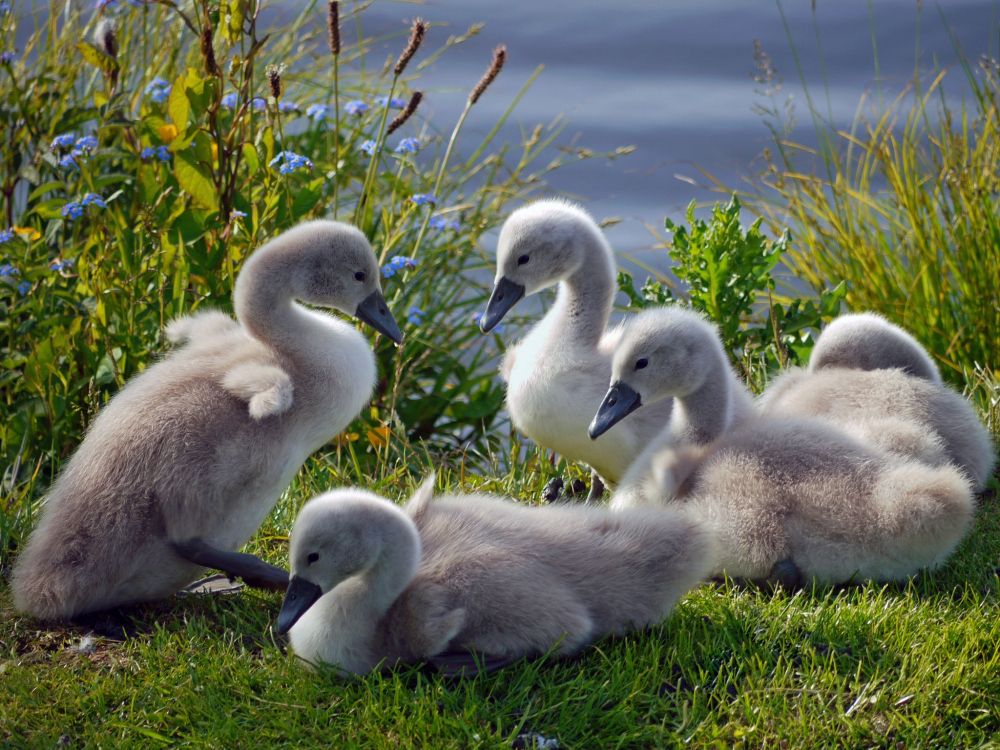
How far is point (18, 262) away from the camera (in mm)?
6160

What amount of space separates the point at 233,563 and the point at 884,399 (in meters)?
2.60

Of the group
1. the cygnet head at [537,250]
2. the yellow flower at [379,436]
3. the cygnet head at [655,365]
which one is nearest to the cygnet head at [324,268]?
the cygnet head at [537,250]

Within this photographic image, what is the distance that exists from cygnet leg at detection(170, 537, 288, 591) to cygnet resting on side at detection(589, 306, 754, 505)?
1212 mm

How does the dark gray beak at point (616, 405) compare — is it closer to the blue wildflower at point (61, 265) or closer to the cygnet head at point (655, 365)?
the cygnet head at point (655, 365)

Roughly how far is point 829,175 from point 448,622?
16.8 feet

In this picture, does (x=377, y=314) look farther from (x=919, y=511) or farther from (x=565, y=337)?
(x=919, y=511)

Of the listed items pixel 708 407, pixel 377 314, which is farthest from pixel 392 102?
pixel 708 407

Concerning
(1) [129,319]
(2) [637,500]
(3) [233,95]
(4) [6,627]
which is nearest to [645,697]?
(2) [637,500]

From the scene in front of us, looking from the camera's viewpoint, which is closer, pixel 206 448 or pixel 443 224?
pixel 206 448

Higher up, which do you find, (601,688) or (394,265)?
(394,265)

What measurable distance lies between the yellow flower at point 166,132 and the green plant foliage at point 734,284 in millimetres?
2274

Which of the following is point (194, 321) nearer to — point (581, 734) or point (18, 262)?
point (18, 262)

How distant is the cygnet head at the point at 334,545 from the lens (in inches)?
151

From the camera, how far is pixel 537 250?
536 centimetres
